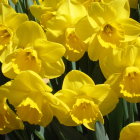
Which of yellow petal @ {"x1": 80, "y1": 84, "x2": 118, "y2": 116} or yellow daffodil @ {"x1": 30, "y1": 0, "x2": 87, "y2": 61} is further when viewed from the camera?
yellow daffodil @ {"x1": 30, "y1": 0, "x2": 87, "y2": 61}

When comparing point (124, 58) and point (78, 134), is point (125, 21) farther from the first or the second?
point (78, 134)

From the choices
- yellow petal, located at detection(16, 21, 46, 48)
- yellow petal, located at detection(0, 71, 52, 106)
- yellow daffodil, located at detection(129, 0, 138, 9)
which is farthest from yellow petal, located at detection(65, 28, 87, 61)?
yellow daffodil, located at detection(129, 0, 138, 9)

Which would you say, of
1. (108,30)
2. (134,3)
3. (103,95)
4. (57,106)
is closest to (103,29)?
(108,30)

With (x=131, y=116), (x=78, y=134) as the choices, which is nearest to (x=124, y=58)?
(x=131, y=116)

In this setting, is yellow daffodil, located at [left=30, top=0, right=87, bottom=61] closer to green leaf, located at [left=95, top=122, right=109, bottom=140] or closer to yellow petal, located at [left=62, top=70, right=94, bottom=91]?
yellow petal, located at [left=62, top=70, right=94, bottom=91]

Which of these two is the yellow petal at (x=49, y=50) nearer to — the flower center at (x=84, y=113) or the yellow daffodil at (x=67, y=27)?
the yellow daffodil at (x=67, y=27)

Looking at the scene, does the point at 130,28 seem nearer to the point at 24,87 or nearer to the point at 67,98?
the point at 67,98
